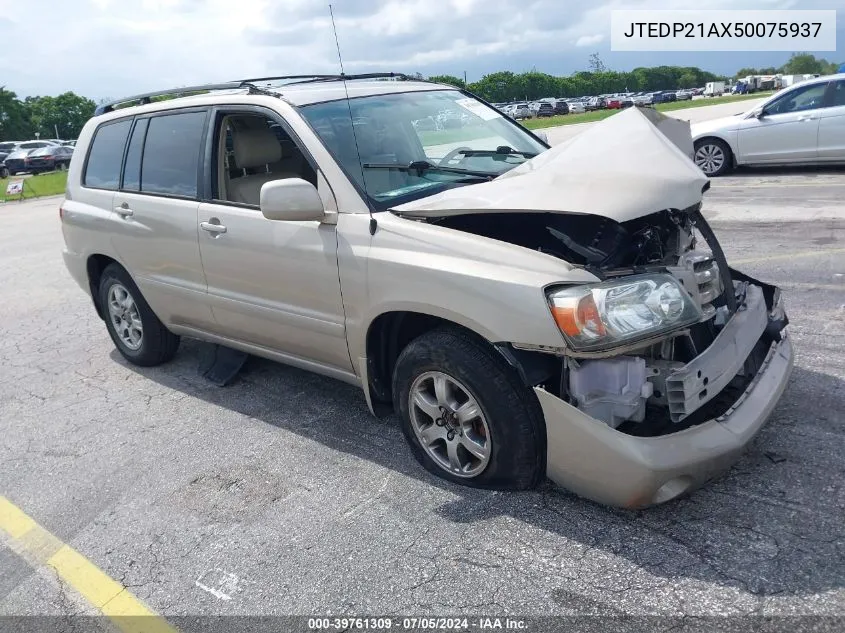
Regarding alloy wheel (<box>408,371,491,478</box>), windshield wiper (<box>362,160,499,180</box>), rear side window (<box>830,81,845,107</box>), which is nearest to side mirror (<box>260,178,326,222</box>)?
windshield wiper (<box>362,160,499,180</box>)

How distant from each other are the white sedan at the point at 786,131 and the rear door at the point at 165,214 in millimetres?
8981

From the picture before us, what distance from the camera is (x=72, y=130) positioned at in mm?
95312

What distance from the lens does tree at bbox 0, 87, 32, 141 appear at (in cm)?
8188

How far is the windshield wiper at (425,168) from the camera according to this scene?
152 inches

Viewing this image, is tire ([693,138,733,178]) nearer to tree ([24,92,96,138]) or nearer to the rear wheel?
the rear wheel

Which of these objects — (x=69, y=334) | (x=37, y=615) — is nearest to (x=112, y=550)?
(x=37, y=615)

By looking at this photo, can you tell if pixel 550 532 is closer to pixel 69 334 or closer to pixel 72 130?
pixel 69 334

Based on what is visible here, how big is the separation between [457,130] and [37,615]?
3.35 m

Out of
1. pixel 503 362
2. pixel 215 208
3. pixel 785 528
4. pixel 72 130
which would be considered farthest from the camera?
pixel 72 130

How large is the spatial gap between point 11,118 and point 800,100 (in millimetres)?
90935

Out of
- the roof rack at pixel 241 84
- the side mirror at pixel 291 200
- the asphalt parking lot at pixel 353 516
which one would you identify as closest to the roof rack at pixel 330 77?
the roof rack at pixel 241 84

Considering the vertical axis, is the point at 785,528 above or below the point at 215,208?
below

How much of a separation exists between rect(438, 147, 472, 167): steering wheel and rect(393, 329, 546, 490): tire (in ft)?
4.07

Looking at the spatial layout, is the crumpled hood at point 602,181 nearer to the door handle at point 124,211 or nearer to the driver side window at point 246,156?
the driver side window at point 246,156
